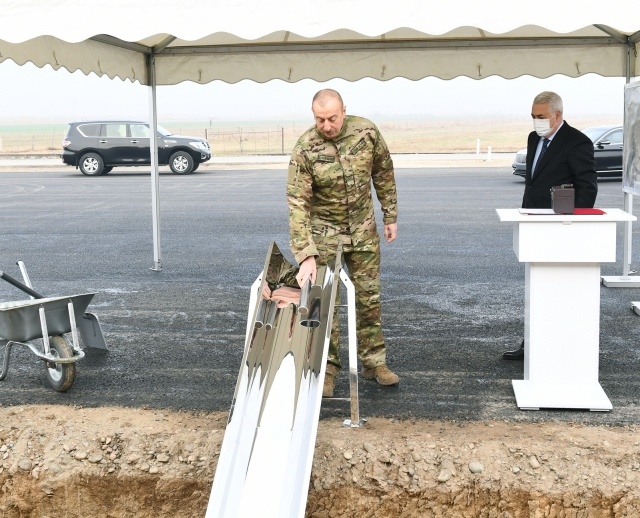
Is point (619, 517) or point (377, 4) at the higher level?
point (377, 4)

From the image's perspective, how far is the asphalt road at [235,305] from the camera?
20.1 ft

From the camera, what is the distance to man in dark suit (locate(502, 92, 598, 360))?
6309 millimetres

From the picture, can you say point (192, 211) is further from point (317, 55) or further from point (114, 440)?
point (114, 440)

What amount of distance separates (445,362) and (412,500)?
6.54ft

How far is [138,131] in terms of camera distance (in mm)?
30328

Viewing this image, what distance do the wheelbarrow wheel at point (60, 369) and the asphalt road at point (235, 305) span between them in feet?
0.24

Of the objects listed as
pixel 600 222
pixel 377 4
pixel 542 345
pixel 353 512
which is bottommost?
pixel 353 512

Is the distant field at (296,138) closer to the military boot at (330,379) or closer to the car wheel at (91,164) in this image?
the car wheel at (91,164)

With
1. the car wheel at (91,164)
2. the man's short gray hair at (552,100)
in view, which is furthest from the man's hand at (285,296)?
the car wheel at (91,164)

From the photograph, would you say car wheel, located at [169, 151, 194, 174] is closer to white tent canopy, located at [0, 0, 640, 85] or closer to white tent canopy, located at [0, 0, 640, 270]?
white tent canopy, located at [0, 0, 640, 270]

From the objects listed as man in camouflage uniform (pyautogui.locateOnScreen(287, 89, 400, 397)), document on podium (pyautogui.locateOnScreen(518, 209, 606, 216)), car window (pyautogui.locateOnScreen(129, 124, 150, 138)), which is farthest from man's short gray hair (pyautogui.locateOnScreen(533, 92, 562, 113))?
car window (pyautogui.locateOnScreen(129, 124, 150, 138))

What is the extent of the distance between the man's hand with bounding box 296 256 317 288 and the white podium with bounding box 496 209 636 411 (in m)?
1.20

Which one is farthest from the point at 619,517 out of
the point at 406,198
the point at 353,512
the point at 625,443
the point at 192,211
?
the point at 406,198

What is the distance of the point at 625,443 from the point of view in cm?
514
